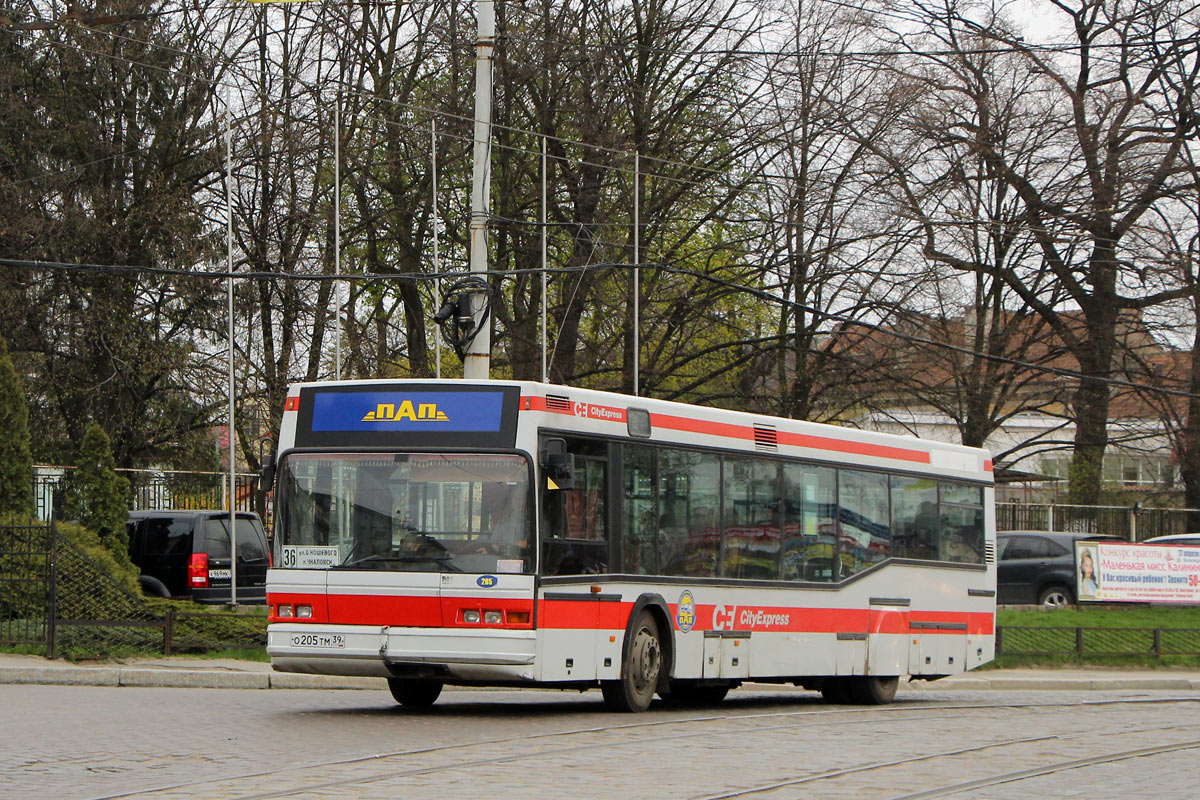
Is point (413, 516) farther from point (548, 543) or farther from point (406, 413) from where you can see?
point (548, 543)

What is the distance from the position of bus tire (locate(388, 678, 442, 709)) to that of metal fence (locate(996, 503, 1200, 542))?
71.4ft

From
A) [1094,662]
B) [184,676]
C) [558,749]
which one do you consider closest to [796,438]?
[558,749]

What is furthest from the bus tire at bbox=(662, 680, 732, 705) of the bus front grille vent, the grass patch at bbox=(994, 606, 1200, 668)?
the grass patch at bbox=(994, 606, 1200, 668)

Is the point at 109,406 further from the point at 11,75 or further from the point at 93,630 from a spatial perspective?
the point at 93,630

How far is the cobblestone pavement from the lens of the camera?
9.27 meters

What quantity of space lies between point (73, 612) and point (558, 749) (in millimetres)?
10722

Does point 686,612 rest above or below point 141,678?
above

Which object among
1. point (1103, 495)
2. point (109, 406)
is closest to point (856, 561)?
point (109, 406)

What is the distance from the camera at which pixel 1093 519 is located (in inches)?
Answer: 1403

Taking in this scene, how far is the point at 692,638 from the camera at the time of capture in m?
15.0

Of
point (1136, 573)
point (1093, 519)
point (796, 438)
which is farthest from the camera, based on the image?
point (1093, 519)

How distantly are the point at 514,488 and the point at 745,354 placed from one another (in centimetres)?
2440

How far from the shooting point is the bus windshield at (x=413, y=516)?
13.1 meters

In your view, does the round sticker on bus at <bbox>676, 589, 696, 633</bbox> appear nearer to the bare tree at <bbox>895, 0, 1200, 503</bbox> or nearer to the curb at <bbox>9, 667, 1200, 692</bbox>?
the curb at <bbox>9, 667, 1200, 692</bbox>
